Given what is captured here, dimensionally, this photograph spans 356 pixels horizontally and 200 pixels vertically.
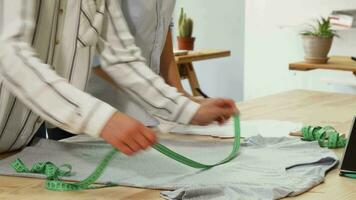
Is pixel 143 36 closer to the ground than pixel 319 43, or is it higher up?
higher up

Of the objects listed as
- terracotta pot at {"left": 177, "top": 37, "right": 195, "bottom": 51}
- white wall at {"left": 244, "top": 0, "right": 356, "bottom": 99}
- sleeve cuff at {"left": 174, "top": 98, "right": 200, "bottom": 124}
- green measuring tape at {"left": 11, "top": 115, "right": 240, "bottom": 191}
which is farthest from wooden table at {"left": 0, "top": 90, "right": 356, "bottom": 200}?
terracotta pot at {"left": 177, "top": 37, "right": 195, "bottom": 51}

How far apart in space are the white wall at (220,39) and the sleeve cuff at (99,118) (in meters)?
3.66

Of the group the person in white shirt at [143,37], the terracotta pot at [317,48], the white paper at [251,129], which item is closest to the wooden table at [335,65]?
the terracotta pot at [317,48]

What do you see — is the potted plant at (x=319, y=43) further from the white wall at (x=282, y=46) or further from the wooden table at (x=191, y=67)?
the wooden table at (x=191, y=67)

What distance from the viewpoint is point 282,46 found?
415 centimetres

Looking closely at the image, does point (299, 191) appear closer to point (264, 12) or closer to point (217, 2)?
point (264, 12)

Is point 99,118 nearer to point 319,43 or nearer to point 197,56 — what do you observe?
point 319,43

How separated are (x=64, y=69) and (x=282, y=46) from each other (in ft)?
9.84

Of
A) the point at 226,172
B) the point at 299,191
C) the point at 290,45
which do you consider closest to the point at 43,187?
the point at 226,172

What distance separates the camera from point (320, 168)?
1.21m

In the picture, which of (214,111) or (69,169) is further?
(214,111)

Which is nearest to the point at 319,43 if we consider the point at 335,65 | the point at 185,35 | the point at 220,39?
the point at 335,65

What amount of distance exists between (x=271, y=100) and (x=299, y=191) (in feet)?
3.60

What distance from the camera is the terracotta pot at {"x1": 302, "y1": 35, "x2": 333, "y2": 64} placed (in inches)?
131
